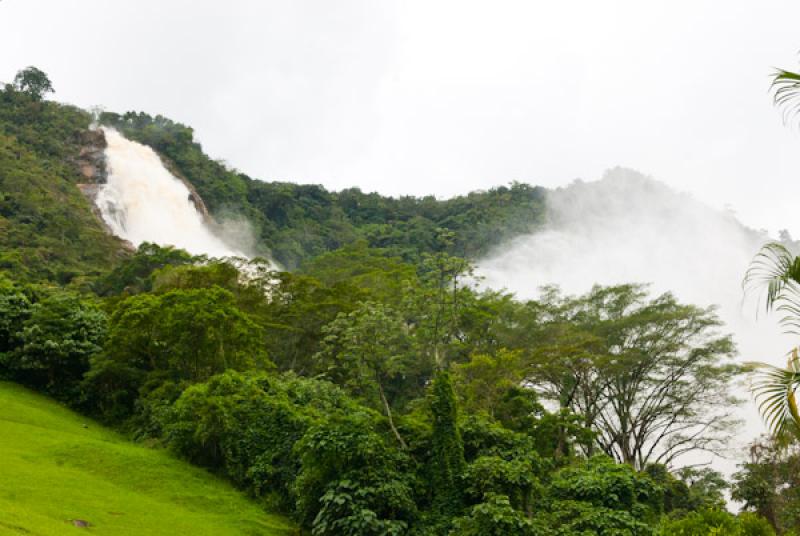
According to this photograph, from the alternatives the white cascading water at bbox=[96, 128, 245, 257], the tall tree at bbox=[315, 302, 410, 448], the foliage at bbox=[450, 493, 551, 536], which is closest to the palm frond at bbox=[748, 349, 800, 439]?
the foliage at bbox=[450, 493, 551, 536]

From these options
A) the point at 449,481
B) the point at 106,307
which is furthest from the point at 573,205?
the point at 449,481

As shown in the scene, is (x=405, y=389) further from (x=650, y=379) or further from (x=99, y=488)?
(x=99, y=488)

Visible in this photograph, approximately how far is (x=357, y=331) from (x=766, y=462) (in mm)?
18035

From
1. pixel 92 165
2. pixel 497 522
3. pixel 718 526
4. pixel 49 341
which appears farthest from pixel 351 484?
pixel 92 165

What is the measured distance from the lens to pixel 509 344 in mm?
28469

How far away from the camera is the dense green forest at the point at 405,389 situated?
12.3 metres

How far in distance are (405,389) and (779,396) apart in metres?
22.7

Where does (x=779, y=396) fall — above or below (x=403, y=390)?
below

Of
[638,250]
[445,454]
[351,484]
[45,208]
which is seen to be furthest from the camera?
[638,250]

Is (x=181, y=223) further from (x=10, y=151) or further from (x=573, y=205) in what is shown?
(x=573, y=205)

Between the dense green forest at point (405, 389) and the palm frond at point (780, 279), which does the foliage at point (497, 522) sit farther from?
the palm frond at point (780, 279)

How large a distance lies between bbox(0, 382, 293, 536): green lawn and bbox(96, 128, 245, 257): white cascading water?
141 feet

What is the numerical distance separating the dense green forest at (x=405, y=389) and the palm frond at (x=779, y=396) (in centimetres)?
193

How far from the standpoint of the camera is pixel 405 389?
2806cm
